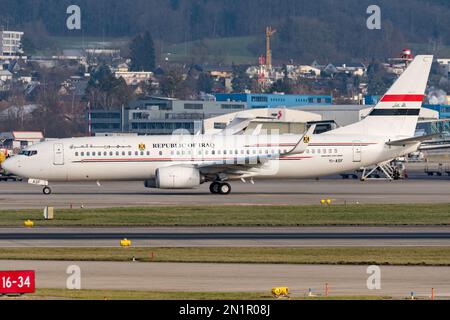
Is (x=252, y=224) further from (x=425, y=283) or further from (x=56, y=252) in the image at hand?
(x=425, y=283)

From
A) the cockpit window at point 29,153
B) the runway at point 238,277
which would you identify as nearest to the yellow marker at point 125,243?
the runway at point 238,277

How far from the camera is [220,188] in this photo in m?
68.7

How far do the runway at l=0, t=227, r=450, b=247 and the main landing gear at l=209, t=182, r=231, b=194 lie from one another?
20250 mm

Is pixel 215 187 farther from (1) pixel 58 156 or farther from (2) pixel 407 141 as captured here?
(2) pixel 407 141

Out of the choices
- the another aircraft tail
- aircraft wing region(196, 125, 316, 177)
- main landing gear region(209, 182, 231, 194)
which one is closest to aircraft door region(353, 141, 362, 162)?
the another aircraft tail

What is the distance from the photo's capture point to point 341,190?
7388 centimetres

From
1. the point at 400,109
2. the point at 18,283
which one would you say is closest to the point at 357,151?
the point at 400,109

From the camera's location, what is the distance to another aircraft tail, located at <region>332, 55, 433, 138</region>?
72.1 metres

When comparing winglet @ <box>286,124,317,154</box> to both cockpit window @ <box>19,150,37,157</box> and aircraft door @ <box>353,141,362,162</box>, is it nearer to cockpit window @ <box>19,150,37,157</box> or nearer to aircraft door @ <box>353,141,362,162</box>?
aircraft door @ <box>353,141,362,162</box>

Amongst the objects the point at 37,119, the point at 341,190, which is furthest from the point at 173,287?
the point at 37,119

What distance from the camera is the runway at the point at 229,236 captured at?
→ 42125mm

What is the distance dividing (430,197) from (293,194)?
814 cm

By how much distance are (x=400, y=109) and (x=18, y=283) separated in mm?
47989

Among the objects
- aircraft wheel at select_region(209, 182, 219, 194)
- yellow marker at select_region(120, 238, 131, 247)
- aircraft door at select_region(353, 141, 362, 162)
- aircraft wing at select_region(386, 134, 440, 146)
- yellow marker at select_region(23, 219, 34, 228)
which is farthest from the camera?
aircraft wing at select_region(386, 134, 440, 146)
